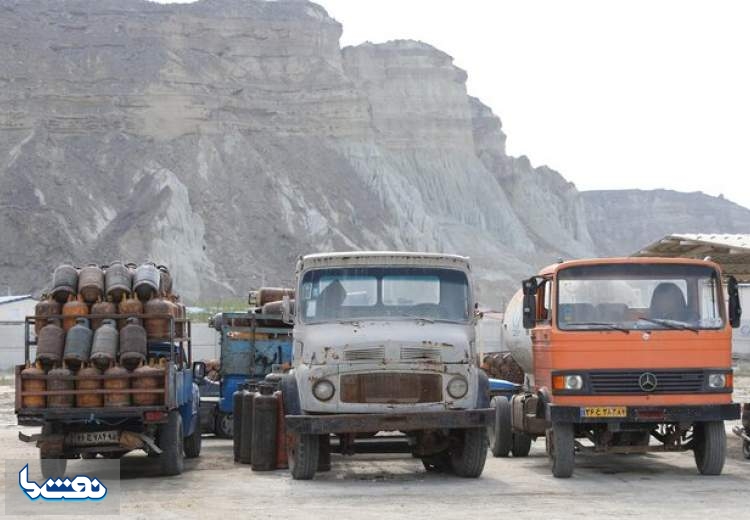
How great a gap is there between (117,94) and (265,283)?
26055mm

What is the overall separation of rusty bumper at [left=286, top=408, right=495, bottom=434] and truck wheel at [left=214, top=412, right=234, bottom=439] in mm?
8128

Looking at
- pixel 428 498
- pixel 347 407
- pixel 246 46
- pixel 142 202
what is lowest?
pixel 428 498

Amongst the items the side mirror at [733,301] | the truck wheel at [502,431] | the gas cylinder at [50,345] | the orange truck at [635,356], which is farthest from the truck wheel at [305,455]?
the side mirror at [733,301]

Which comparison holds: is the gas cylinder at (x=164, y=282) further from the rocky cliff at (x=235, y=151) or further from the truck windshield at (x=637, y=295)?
the rocky cliff at (x=235, y=151)

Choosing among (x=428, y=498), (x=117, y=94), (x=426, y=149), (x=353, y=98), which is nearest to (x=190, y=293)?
(x=117, y=94)

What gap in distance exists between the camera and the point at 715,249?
87.5ft

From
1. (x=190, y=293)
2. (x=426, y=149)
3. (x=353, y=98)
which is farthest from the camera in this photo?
(x=426, y=149)

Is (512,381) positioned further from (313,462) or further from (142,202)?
(142,202)

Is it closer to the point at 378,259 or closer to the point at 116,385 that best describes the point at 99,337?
the point at 116,385

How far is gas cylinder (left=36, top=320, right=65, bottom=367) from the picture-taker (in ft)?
52.0

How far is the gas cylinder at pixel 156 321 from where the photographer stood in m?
16.6

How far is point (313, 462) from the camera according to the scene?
1548cm

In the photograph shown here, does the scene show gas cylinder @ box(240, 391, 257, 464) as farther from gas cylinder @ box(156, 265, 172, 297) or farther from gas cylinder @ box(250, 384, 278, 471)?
gas cylinder @ box(156, 265, 172, 297)

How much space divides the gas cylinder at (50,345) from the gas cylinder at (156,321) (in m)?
1.04
